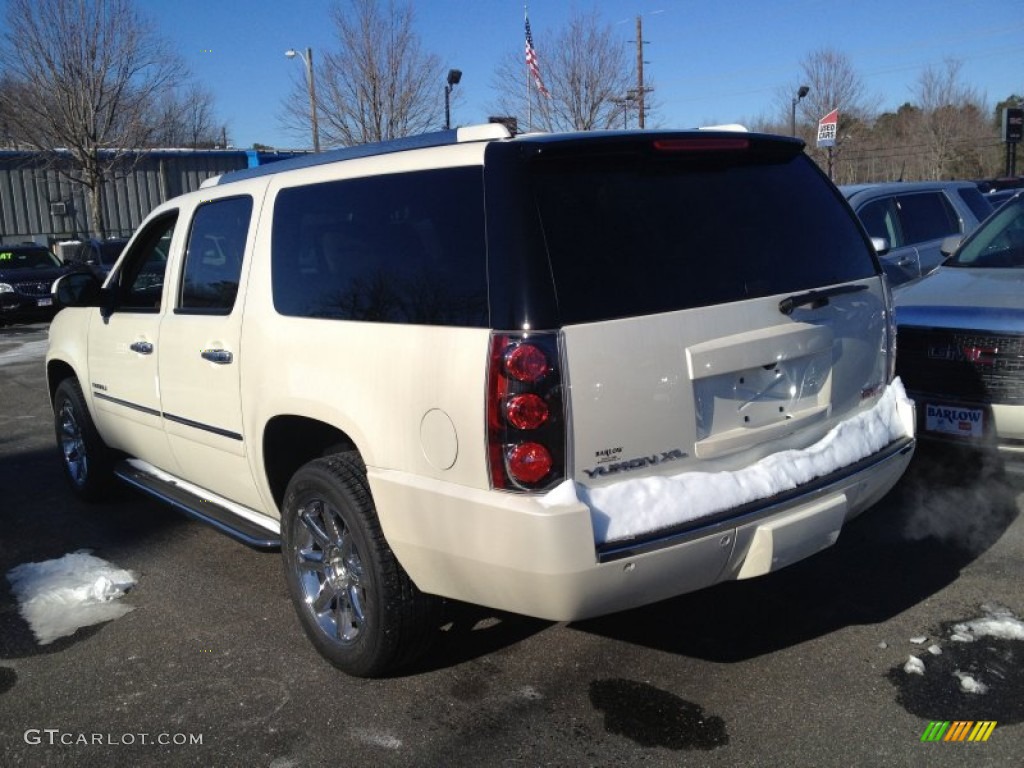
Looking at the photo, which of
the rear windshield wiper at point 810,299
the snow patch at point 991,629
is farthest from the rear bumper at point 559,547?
the snow patch at point 991,629

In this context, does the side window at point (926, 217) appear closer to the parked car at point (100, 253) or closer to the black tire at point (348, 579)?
the black tire at point (348, 579)

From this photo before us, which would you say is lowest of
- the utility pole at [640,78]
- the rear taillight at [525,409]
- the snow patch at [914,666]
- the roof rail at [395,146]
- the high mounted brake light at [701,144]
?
the snow patch at [914,666]

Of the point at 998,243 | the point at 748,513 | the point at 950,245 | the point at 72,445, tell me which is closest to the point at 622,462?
the point at 748,513

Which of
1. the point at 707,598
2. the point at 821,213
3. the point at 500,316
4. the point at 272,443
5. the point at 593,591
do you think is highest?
the point at 821,213

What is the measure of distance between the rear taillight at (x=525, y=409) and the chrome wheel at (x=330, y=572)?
905 millimetres

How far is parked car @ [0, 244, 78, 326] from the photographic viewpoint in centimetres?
1761

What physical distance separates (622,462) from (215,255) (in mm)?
2361

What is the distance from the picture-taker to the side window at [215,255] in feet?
13.5

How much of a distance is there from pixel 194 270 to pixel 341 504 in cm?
171

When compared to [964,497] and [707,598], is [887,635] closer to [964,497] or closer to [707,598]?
[707,598]

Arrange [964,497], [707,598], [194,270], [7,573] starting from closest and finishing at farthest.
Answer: [707,598]
[194,270]
[7,573]
[964,497]

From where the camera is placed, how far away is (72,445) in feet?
20.0

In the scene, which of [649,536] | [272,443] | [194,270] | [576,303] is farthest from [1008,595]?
[194,270]

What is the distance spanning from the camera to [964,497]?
17.5 feet
